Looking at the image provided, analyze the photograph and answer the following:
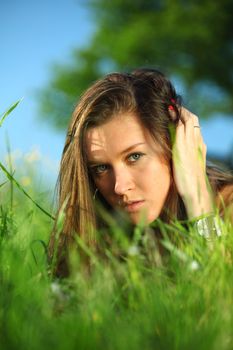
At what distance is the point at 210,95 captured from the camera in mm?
28906

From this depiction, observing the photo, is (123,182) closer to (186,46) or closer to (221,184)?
(221,184)

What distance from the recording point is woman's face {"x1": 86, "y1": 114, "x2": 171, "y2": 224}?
3.39 meters

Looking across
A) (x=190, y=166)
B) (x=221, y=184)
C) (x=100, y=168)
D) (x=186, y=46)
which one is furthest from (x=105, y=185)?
(x=186, y=46)

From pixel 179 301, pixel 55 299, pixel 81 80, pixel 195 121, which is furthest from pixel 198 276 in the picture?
pixel 81 80

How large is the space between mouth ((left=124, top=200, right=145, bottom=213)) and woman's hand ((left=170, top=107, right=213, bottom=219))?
0.27 metres

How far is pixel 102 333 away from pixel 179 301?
0.94ft

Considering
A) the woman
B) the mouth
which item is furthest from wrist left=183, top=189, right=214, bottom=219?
the mouth

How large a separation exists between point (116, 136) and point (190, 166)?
1.63 feet

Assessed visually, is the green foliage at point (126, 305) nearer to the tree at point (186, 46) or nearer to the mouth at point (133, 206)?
the mouth at point (133, 206)

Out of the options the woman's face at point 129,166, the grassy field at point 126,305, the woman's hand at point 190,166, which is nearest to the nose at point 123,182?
the woman's face at point 129,166

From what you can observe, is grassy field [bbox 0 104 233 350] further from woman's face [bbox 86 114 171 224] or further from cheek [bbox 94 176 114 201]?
cheek [bbox 94 176 114 201]

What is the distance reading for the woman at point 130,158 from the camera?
343cm

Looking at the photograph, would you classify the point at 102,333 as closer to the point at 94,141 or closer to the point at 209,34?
the point at 94,141

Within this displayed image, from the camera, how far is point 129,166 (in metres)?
3.42
